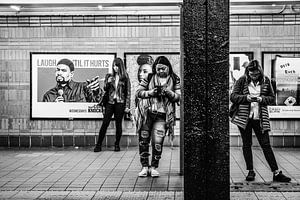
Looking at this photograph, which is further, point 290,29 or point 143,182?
point 290,29

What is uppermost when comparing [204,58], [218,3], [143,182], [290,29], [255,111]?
[290,29]

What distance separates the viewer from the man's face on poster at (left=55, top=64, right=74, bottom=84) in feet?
39.7

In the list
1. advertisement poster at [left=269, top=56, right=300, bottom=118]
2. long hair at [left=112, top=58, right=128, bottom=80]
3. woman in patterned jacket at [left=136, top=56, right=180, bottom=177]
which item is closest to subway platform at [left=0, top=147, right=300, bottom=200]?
woman in patterned jacket at [left=136, top=56, right=180, bottom=177]

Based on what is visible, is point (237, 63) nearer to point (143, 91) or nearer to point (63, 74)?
point (63, 74)

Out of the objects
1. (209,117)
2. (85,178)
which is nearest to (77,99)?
(85,178)

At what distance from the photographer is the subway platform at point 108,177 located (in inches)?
275

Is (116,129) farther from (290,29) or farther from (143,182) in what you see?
(290,29)

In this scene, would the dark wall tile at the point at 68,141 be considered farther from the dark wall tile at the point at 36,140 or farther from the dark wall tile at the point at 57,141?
the dark wall tile at the point at 36,140

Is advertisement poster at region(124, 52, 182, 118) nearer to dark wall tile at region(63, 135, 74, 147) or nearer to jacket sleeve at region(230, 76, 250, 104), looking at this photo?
dark wall tile at region(63, 135, 74, 147)

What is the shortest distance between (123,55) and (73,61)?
1.14 meters

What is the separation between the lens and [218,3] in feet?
14.7

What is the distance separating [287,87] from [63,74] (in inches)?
198

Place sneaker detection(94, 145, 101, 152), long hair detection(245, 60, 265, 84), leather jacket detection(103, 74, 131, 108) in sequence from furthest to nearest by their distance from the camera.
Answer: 1. leather jacket detection(103, 74, 131, 108)
2. sneaker detection(94, 145, 101, 152)
3. long hair detection(245, 60, 265, 84)

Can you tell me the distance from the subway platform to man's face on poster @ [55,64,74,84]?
1669 millimetres
